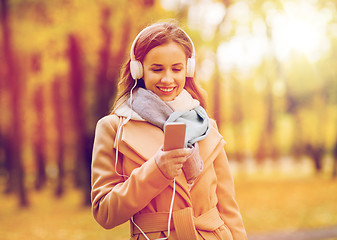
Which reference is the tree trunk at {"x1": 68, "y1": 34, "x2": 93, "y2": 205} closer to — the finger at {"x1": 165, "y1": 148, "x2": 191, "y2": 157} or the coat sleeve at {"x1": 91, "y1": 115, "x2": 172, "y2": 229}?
the coat sleeve at {"x1": 91, "y1": 115, "x2": 172, "y2": 229}

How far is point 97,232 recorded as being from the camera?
30.3 feet

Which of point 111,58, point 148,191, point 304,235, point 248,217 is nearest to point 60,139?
point 111,58

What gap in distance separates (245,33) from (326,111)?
10.5 meters

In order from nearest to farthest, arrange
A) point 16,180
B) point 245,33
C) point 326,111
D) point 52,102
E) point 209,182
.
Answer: point 209,182 → point 245,33 → point 16,180 → point 52,102 → point 326,111

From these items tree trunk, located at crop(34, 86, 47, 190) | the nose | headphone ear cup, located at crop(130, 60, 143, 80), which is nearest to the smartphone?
the nose

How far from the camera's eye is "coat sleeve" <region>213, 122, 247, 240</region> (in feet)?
7.52

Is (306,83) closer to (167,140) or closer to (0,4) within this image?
(0,4)

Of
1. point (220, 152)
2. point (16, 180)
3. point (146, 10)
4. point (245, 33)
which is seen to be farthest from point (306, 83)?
point (220, 152)

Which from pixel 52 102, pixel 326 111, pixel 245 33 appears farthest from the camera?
pixel 326 111

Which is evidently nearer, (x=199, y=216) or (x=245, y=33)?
(x=199, y=216)

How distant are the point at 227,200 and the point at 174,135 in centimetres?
67

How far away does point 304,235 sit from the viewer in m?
8.00

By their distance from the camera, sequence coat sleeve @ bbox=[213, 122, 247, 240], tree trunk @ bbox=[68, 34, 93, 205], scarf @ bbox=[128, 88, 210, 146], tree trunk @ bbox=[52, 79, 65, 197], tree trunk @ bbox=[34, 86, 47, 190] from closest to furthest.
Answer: scarf @ bbox=[128, 88, 210, 146], coat sleeve @ bbox=[213, 122, 247, 240], tree trunk @ bbox=[68, 34, 93, 205], tree trunk @ bbox=[52, 79, 65, 197], tree trunk @ bbox=[34, 86, 47, 190]

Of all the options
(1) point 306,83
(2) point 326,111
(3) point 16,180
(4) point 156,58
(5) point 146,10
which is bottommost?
(3) point 16,180
